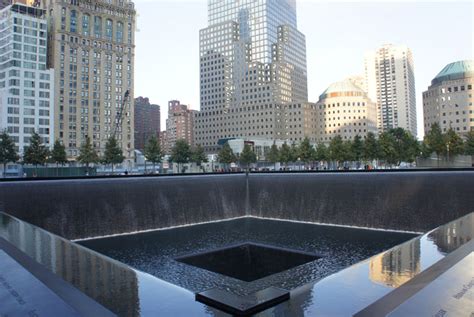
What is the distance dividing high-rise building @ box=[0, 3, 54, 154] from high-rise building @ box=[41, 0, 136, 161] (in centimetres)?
248

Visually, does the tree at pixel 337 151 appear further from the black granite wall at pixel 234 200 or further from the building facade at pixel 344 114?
the building facade at pixel 344 114

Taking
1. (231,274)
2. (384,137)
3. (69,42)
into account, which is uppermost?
(69,42)

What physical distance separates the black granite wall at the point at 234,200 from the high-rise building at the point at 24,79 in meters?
64.7

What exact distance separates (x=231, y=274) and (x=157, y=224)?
1027 cm

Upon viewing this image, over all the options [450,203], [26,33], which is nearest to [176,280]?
[450,203]

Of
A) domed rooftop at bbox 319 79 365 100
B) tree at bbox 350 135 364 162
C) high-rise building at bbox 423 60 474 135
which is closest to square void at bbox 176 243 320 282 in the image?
tree at bbox 350 135 364 162

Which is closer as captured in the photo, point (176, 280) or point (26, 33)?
point (176, 280)

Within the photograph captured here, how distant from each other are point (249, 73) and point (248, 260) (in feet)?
432

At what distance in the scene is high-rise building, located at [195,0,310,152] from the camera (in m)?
138

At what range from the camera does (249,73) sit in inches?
5689

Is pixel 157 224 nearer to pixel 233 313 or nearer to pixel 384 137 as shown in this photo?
pixel 233 313

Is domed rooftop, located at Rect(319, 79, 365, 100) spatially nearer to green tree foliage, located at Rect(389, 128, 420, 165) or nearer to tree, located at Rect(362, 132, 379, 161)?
green tree foliage, located at Rect(389, 128, 420, 165)

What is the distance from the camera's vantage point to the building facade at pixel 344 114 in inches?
Answer: 5226

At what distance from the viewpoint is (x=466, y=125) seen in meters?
101
